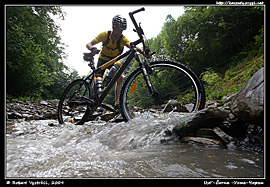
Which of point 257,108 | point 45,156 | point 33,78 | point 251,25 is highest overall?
A: point 251,25

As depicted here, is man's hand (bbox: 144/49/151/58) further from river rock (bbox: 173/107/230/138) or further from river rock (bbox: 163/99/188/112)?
river rock (bbox: 173/107/230/138)

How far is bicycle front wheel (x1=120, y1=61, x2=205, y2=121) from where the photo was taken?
2.25 metres

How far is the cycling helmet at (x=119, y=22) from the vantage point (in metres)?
3.22

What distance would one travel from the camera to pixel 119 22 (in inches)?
127

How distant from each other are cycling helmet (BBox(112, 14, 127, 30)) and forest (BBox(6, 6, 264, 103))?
16.1 ft

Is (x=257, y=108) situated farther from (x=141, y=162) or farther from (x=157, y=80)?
(x=157, y=80)

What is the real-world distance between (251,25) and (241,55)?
2100 millimetres

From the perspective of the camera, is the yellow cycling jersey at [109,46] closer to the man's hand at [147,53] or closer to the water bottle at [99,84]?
the water bottle at [99,84]

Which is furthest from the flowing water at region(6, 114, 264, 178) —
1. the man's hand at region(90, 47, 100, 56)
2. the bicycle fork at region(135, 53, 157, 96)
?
the man's hand at region(90, 47, 100, 56)

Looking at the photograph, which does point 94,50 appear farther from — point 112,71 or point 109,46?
point 112,71

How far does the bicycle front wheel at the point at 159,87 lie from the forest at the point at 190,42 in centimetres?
550

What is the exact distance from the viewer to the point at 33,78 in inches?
363

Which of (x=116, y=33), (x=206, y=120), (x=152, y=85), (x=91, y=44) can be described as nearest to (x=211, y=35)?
(x=116, y=33)
